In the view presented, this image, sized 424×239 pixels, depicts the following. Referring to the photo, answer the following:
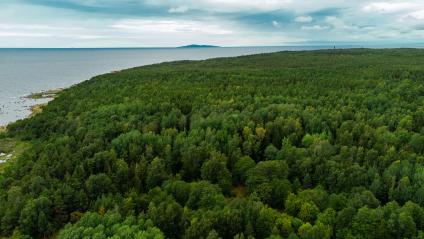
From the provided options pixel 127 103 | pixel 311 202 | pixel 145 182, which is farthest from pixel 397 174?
pixel 127 103

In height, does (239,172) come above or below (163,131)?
below

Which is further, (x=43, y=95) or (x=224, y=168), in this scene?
(x=43, y=95)

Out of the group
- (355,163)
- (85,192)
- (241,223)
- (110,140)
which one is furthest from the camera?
(110,140)

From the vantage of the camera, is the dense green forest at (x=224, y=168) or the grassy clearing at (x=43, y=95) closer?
the dense green forest at (x=224, y=168)

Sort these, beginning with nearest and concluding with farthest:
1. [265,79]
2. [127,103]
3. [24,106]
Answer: [127,103], [265,79], [24,106]

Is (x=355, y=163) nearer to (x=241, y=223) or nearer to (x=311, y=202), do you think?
(x=311, y=202)

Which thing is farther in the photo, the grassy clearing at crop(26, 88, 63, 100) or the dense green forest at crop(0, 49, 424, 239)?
the grassy clearing at crop(26, 88, 63, 100)

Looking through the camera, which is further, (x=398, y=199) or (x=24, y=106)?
(x=24, y=106)
